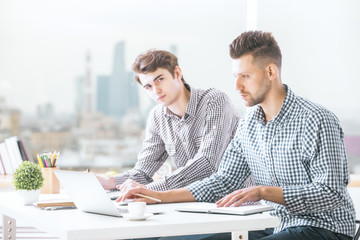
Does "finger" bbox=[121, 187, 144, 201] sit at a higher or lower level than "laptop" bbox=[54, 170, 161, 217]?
lower

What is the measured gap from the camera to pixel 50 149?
14.0ft

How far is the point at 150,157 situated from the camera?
2822 mm

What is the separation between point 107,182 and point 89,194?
79 centimetres

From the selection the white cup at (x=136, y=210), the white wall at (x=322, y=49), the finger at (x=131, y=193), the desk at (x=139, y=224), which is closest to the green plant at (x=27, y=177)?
the desk at (x=139, y=224)

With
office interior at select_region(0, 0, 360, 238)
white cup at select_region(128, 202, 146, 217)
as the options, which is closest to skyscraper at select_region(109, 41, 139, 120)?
office interior at select_region(0, 0, 360, 238)

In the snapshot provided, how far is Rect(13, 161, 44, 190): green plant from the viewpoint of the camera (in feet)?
6.81

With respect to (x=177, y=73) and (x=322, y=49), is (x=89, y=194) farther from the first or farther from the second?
(x=322, y=49)

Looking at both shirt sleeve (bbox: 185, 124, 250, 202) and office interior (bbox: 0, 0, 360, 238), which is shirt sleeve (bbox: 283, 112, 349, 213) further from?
office interior (bbox: 0, 0, 360, 238)

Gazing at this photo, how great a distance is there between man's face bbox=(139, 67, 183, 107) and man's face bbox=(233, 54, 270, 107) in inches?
22.7

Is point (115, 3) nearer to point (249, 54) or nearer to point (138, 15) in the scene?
point (138, 15)

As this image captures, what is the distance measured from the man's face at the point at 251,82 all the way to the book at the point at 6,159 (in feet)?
6.85

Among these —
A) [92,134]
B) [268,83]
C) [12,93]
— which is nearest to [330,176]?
[268,83]

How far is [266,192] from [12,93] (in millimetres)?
2756

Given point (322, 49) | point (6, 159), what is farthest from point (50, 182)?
point (322, 49)
